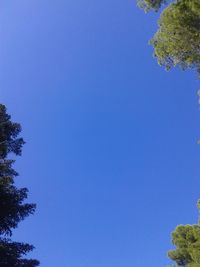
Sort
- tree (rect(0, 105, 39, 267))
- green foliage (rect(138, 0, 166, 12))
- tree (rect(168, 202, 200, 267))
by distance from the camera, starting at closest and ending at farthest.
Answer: tree (rect(0, 105, 39, 267)) < green foliage (rect(138, 0, 166, 12)) < tree (rect(168, 202, 200, 267))

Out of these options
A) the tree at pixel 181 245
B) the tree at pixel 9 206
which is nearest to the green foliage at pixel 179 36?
the tree at pixel 9 206

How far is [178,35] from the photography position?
15.9m

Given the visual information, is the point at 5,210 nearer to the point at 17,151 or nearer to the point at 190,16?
the point at 17,151

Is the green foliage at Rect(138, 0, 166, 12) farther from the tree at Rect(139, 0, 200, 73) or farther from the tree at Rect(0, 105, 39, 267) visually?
the tree at Rect(0, 105, 39, 267)

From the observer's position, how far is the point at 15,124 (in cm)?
1700

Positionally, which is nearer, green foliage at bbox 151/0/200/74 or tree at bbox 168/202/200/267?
green foliage at bbox 151/0/200/74

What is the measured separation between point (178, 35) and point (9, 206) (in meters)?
10.1

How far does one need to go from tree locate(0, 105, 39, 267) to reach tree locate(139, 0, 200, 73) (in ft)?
26.1

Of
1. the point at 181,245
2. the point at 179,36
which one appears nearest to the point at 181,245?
the point at 181,245

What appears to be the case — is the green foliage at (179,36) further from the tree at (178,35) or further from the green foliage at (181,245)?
the green foliage at (181,245)

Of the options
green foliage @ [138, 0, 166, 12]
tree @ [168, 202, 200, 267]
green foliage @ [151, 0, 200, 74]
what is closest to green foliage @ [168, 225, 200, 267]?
tree @ [168, 202, 200, 267]

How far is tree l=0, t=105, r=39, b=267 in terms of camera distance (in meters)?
13.5

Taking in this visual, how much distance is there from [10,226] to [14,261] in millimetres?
1640

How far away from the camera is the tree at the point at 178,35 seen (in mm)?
14665
